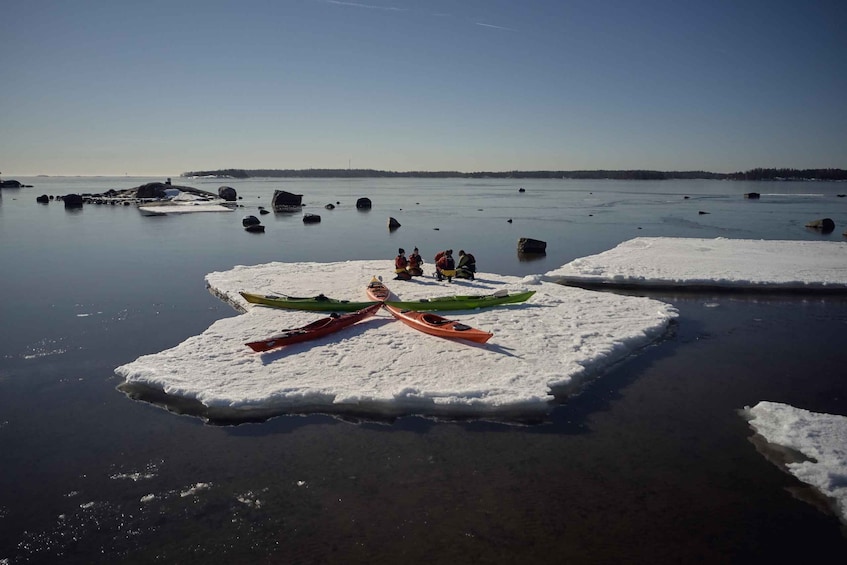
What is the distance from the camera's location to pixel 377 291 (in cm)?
1786

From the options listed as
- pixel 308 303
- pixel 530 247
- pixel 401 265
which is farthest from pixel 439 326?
pixel 530 247

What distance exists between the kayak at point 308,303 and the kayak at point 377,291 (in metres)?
0.88

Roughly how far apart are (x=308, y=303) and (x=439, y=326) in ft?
16.1

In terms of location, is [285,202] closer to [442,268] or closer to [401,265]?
[401,265]

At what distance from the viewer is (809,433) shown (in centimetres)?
903

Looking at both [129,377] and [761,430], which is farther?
[129,377]

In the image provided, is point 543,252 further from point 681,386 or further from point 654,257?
point 681,386

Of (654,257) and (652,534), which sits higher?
(654,257)

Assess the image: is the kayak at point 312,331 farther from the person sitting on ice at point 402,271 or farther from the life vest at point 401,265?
the life vest at point 401,265

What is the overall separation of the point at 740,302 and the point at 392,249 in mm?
18889

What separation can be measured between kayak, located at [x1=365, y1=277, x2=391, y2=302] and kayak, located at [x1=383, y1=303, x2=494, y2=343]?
167 cm

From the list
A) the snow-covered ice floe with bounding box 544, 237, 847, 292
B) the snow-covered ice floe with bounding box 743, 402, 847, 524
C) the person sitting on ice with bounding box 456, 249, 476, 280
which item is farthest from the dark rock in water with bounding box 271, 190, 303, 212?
the snow-covered ice floe with bounding box 743, 402, 847, 524

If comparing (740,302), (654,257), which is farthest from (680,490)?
(654,257)

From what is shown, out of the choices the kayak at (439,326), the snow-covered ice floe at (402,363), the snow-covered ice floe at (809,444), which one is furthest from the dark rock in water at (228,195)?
the snow-covered ice floe at (809,444)
